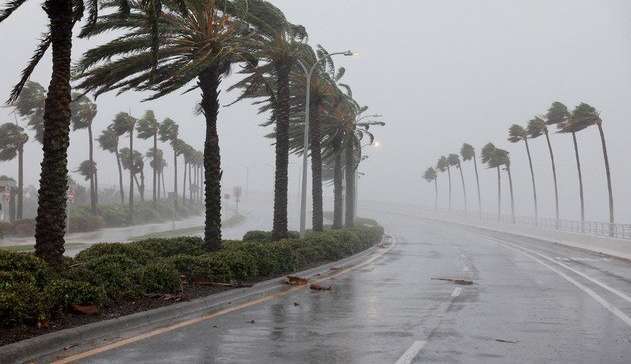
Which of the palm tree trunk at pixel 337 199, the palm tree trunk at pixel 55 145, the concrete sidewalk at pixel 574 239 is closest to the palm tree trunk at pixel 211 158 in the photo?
the palm tree trunk at pixel 55 145

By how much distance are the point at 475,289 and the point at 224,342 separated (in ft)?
30.7

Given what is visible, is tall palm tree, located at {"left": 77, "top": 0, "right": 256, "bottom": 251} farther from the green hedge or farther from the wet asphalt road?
the wet asphalt road

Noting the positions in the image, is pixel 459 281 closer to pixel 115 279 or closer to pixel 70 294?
pixel 115 279

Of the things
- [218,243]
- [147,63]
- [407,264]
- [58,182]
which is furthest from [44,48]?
[407,264]

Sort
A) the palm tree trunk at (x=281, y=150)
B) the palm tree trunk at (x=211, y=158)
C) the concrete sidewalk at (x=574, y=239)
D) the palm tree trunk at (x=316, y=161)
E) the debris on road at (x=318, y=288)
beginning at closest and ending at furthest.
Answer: the debris on road at (x=318, y=288) → the palm tree trunk at (x=211, y=158) → the palm tree trunk at (x=281, y=150) → the palm tree trunk at (x=316, y=161) → the concrete sidewalk at (x=574, y=239)

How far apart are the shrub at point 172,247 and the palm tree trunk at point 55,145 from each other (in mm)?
5380

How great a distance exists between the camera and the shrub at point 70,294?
9227 millimetres

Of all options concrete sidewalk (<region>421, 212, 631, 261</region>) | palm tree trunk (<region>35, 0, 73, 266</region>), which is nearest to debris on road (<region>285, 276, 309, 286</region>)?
palm tree trunk (<region>35, 0, 73, 266</region>)

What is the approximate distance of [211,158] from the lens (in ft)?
61.5

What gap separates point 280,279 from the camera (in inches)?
661

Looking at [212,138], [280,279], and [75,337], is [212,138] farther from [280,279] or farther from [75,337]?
[75,337]

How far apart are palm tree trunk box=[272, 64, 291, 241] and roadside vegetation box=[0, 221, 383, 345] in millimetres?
4886

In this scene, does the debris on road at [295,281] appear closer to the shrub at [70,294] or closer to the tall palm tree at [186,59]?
the tall palm tree at [186,59]

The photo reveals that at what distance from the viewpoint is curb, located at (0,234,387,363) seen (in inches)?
296
